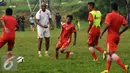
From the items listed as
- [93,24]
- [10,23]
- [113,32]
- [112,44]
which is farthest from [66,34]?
[112,44]

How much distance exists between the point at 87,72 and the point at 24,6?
177ft

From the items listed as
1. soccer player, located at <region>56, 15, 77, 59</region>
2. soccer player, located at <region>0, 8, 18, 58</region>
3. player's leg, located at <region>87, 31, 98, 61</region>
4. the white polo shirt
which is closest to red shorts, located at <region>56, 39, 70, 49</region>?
soccer player, located at <region>56, 15, 77, 59</region>

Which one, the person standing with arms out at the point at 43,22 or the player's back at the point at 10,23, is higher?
the player's back at the point at 10,23

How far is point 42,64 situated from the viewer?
13766 millimetres

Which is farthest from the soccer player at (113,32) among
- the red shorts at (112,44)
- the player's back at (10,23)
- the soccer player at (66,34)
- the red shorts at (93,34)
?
the soccer player at (66,34)

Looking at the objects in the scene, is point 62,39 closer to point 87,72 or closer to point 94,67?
point 94,67

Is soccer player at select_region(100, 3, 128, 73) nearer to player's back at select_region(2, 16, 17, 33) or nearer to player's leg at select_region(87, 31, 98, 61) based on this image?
player's leg at select_region(87, 31, 98, 61)

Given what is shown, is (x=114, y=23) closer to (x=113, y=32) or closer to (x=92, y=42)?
(x=113, y=32)

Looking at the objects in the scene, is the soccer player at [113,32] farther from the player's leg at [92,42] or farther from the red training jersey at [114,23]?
the player's leg at [92,42]

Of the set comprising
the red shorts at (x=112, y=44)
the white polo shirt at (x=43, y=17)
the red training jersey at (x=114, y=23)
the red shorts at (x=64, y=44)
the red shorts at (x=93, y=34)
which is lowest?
the red shorts at (x=64, y=44)

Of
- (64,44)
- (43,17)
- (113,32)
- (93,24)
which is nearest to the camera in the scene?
(113,32)

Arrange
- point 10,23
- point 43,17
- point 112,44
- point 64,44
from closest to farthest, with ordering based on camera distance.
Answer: point 112,44 < point 10,23 < point 64,44 < point 43,17

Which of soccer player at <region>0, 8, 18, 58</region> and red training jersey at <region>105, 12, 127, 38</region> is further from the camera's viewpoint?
soccer player at <region>0, 8, 18, 58</region>

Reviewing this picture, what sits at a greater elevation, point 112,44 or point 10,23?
point 10,23
